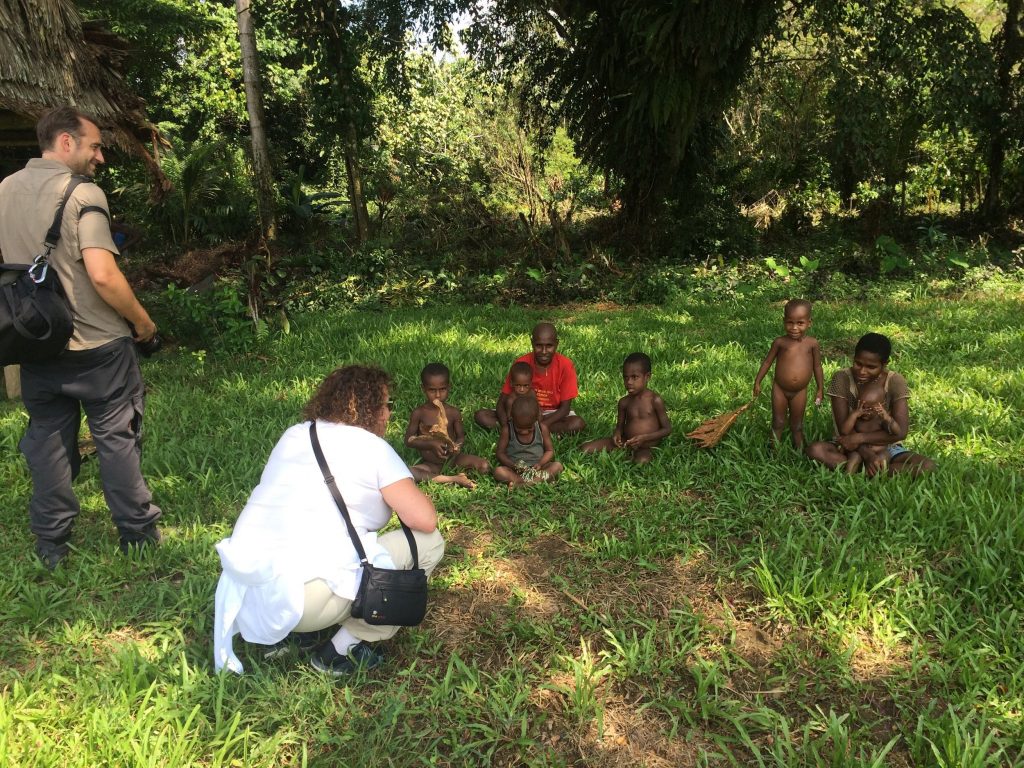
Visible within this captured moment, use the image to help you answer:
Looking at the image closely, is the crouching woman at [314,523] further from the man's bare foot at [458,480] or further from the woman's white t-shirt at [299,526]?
the man's bare foot at [458,480]

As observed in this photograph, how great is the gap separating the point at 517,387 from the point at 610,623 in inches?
70.1

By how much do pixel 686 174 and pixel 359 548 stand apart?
10.3 m

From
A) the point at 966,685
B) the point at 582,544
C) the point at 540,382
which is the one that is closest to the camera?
the point at 966,685

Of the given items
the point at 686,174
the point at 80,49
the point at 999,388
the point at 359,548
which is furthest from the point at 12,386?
the point at 686,174

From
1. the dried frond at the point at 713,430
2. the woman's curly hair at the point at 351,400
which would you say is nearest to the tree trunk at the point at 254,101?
the dried frond at the point at 713,430

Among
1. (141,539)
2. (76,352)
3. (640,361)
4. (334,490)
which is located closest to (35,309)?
(76,352)

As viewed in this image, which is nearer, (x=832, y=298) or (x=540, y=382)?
(x=540, y=382)

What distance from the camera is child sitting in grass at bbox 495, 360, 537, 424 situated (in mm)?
4320

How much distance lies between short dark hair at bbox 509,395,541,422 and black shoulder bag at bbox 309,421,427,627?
1848 millimetres

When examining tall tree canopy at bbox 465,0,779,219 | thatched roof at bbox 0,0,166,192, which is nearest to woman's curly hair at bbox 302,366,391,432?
thatched roof at bbox 0,0,166,192

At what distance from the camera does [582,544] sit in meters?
3.54

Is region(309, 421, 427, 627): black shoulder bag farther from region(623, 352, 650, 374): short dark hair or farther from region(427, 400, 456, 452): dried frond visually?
region(623, 352, 650, 374): short dark hair

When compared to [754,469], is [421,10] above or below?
above

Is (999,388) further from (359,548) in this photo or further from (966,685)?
(359,548)
